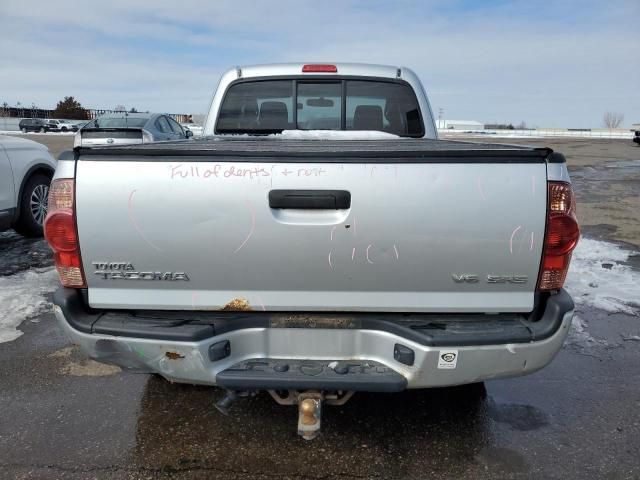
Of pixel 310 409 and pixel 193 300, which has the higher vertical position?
pixel 193 300

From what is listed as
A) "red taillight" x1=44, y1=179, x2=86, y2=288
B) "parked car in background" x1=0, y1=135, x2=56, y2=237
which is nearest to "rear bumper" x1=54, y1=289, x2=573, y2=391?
"red taillight" x1=44, y1=179, x2=86, y2=288

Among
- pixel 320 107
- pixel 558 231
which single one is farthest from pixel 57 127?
pixel 558 231

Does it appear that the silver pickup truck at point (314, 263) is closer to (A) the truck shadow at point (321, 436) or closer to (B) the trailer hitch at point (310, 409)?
(B) the trailer hitch at point (310, 409)

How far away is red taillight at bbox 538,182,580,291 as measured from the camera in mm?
2236

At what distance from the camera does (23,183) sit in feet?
22.3

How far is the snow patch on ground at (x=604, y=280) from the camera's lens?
16.1 feet

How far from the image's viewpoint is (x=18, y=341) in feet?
13.4

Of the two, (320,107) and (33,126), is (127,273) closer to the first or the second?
(320,107)

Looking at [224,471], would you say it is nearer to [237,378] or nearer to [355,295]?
[237,378]

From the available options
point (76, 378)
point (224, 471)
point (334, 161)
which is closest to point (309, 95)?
point (334, 161)

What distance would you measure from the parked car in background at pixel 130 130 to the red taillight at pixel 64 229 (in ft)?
22.4

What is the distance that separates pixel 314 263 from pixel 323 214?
8.5 inches

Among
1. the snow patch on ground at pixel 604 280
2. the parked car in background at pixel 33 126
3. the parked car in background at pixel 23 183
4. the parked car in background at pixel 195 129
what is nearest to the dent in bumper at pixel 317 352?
the parked car in background at pixel 195 129

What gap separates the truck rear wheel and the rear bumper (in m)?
5.26
